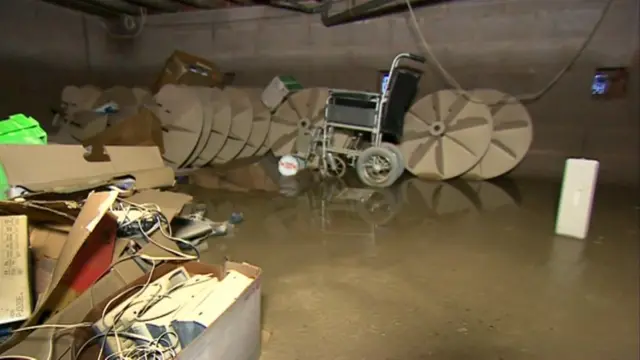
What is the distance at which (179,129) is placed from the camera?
13.7 ft

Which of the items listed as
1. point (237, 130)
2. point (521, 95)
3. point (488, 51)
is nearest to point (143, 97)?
point (237, 130)

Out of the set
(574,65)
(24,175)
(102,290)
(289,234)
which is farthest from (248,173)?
(574,65)

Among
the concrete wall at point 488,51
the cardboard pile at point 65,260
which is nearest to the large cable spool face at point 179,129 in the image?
the concrete wall at point 488,51

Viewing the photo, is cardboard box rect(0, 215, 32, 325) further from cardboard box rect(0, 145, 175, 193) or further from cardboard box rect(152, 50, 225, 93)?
cardboard box rect(152, 50, 225, 93)

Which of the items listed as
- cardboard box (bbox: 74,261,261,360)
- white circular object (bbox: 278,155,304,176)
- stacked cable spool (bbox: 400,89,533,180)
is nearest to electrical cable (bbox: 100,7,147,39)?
white circular object (bbox: 278,155,304,176)

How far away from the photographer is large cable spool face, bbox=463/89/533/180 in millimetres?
4238

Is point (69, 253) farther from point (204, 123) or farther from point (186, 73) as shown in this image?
point (186, 73)

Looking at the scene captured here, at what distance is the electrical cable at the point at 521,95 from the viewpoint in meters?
4.11

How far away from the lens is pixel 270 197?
353 cm

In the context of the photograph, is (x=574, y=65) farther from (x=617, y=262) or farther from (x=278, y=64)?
(x=278, y=64)

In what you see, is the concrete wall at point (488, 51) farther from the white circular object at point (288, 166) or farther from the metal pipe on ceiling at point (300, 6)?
the white circular object at point (288, 166)

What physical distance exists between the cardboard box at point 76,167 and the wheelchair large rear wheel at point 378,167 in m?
1.73

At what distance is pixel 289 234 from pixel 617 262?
5.88 feet

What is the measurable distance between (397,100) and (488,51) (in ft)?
3.99
